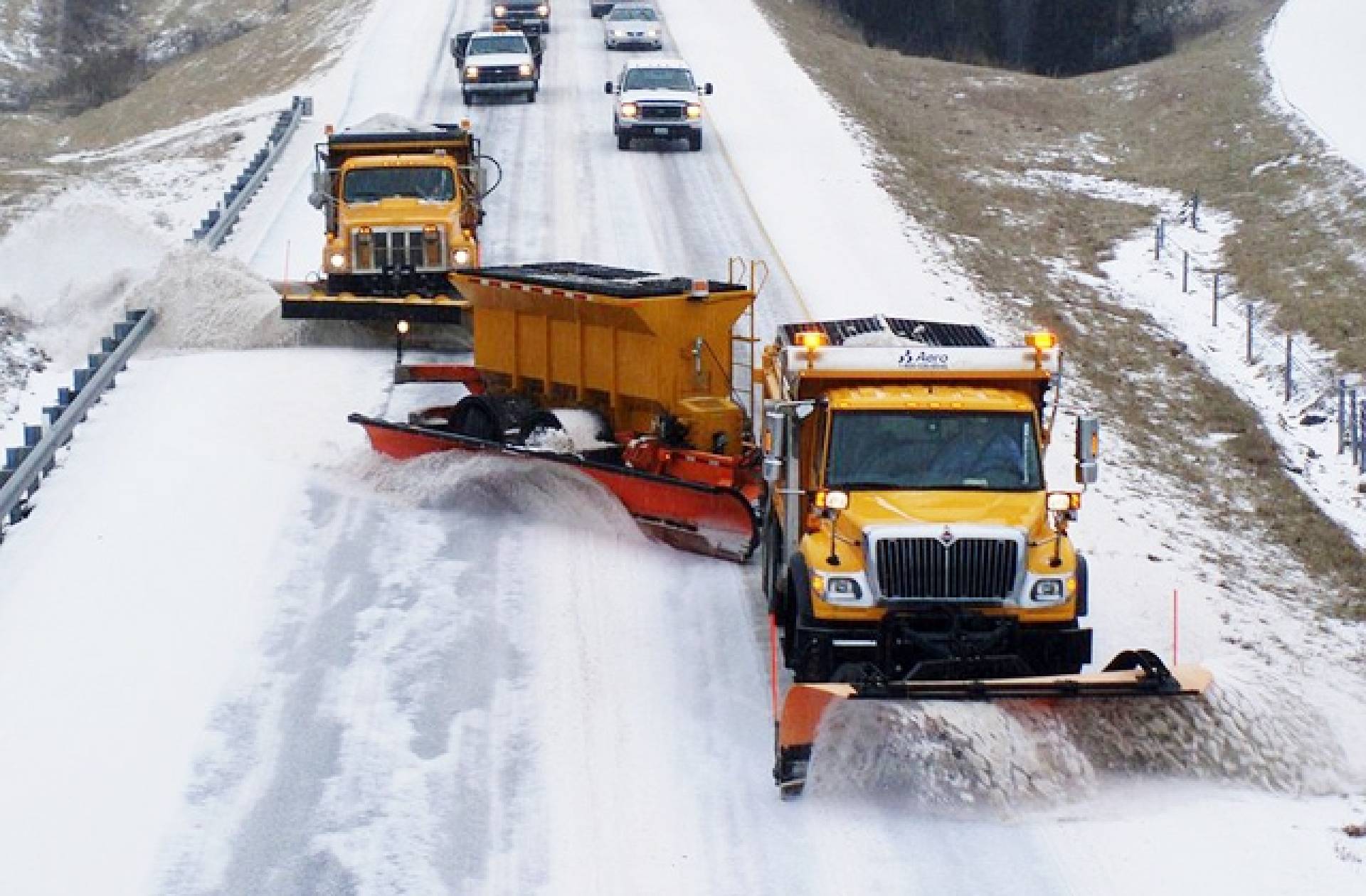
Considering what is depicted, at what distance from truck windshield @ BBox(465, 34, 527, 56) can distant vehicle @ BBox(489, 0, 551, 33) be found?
28.7 feet

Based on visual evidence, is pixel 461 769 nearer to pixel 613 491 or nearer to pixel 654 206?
pixel 613 491

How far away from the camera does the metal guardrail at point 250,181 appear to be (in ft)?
104

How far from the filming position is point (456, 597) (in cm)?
1642

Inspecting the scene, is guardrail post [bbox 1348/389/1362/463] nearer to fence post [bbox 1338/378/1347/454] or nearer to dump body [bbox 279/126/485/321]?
fence post [bbox 1338/378/1347/454]

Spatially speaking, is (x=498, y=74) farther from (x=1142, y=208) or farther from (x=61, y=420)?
(x=61, y=420)

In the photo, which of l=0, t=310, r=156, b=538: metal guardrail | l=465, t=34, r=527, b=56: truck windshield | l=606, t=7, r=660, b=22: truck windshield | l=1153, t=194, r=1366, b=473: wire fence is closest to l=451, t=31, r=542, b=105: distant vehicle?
l=465, t=34, r=527, b=56: truck windshield

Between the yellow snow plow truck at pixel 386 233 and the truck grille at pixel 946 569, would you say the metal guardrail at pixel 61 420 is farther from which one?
the truck grille at pixel 946 569

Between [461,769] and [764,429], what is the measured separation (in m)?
4.24

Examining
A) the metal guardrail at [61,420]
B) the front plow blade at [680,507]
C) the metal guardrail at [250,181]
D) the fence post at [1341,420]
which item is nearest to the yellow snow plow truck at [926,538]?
the front plow blade at [680,507]

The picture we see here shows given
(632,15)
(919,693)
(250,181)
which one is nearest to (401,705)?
(919,693)

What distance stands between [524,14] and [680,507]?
3850 centimetres

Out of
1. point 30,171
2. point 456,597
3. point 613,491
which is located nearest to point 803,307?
point 613,491

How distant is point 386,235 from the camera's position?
25.2 m

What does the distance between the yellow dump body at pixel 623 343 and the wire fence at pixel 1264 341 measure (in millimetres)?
10335
